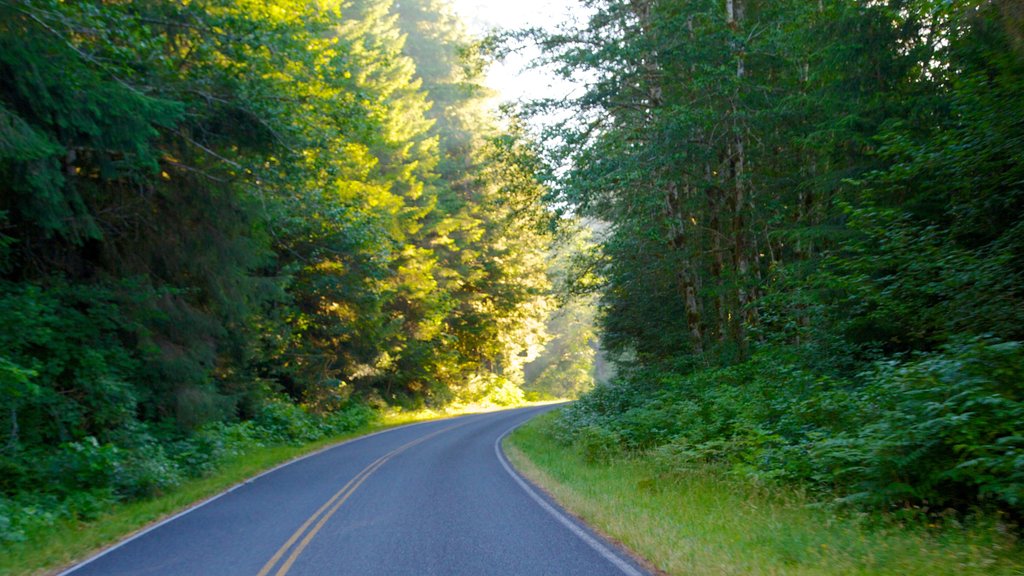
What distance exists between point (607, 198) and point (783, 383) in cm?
934

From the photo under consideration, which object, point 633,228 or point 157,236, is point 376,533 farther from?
point 633,228

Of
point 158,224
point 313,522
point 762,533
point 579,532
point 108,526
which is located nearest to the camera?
point 762,533

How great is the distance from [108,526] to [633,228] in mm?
14456

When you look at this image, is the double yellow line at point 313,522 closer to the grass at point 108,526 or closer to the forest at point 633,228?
the grass at point 108,526

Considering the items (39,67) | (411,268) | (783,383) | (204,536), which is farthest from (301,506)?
(411,268)

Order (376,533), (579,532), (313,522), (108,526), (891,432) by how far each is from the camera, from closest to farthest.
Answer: (891,432) → (579,532) → (376,533) → (313,522) → (108,526)

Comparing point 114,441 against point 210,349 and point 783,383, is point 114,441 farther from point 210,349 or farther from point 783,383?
point 783,383

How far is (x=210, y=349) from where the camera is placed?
16594 millimetres

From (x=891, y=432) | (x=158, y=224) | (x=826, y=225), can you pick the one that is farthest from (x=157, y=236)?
(x=891, y=432)

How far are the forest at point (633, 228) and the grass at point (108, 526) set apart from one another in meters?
0.34

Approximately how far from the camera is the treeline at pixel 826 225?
7.40 metres

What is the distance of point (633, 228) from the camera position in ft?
66.1

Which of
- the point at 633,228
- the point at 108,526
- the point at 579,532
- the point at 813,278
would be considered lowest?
the point at 579,532

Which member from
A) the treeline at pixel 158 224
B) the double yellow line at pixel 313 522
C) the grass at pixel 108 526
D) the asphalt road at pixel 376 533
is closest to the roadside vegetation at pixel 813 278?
the asphalt road at pixel 376 533
